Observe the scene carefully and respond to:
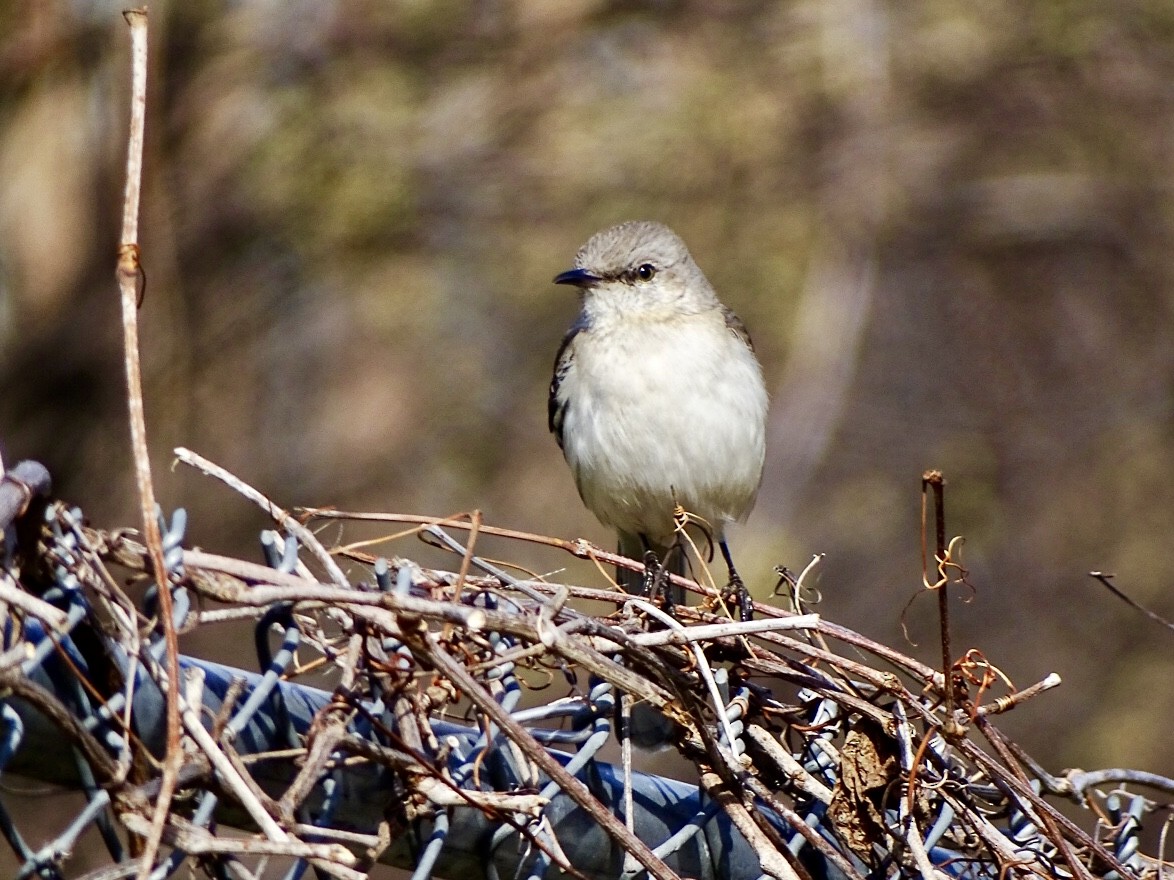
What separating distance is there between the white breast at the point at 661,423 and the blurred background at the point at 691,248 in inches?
138

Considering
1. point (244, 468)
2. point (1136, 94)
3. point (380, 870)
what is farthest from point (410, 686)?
point (1136, 94)

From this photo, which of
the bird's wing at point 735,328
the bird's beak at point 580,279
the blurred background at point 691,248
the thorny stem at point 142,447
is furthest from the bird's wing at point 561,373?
the blurred background at point 691,248

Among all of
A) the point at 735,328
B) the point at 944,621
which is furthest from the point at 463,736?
the point at 735,328

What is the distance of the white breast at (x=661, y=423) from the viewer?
444 centimetres

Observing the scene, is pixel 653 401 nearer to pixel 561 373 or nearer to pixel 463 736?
pixel 561 373

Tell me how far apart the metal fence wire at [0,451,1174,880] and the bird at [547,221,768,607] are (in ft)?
5.28

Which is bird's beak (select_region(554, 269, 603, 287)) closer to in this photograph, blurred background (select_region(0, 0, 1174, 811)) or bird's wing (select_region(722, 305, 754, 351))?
bird's wing (select_region(722, 305, 754, 351))

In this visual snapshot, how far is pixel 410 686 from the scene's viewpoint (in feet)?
6.71

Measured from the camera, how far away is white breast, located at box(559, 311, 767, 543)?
444 centimetres

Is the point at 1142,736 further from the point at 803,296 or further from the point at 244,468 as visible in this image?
the point at 244,468

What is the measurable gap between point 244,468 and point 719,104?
371 centimetres

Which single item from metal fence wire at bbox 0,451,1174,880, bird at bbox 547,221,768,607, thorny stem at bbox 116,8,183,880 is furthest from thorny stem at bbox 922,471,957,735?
bird at bbox 547,221,768,607

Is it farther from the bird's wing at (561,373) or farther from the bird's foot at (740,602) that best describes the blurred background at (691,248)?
the bird's foot at (740,602)

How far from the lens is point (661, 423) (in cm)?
442
